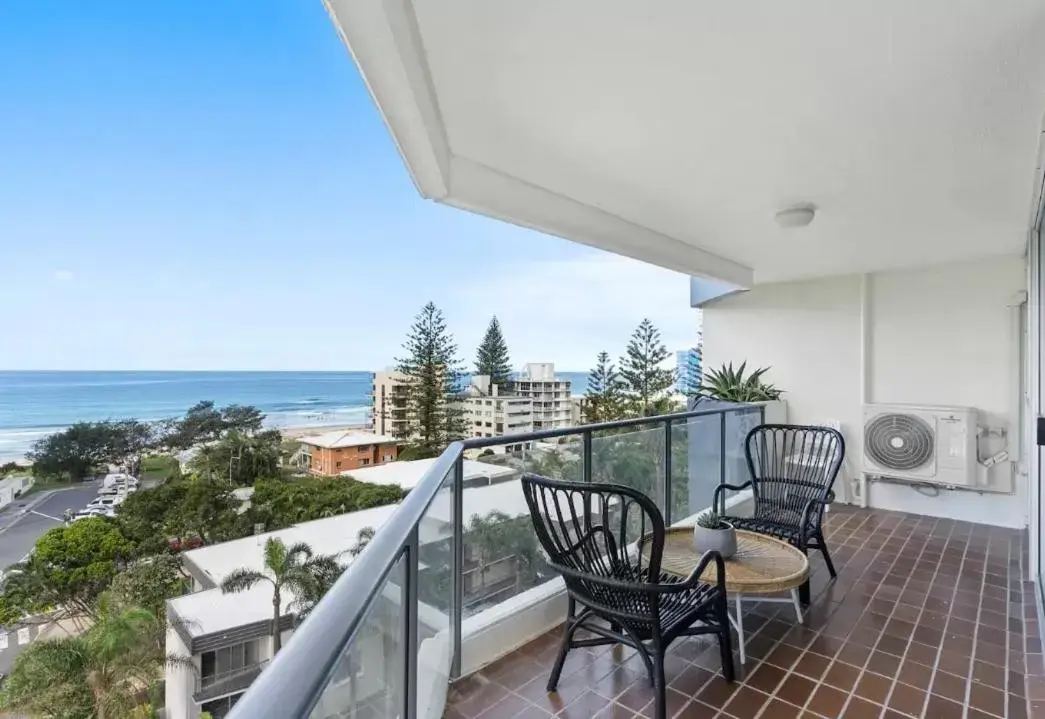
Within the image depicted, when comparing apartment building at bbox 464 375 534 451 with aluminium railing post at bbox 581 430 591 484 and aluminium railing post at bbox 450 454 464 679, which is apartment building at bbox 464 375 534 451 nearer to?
aluminium railing post at bbox 581 430 591 484

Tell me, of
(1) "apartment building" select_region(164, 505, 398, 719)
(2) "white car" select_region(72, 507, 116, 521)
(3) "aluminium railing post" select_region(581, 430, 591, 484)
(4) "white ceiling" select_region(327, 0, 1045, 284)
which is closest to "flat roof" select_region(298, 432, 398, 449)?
(1) "apartment building" select_region(164, 505, 398, 719)

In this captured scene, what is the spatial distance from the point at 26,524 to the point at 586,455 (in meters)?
21.1

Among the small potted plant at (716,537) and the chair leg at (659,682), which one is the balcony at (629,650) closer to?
the chair leg at (659,682)

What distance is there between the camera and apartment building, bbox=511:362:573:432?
90.2 feet

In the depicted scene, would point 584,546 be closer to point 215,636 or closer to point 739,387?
point 739,387

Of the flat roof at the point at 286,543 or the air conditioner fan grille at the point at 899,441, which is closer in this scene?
the air conditioner fan grille at the point at 899,441

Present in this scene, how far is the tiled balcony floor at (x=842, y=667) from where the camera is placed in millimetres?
2146

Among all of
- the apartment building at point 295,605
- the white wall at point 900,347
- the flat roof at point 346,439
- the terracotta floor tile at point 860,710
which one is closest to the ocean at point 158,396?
the flat roof at point 346,439

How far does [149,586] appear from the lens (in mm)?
15000

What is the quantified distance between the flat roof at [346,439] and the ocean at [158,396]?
127 inches

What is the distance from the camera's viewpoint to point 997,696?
2215mm

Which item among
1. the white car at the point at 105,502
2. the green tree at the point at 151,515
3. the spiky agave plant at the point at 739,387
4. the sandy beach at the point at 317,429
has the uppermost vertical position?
the spiky agave plant at the point at 739,387

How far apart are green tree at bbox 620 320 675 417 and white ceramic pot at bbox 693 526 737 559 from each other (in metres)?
18.7

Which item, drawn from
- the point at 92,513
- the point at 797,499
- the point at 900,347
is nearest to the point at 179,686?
the point at 92,513
